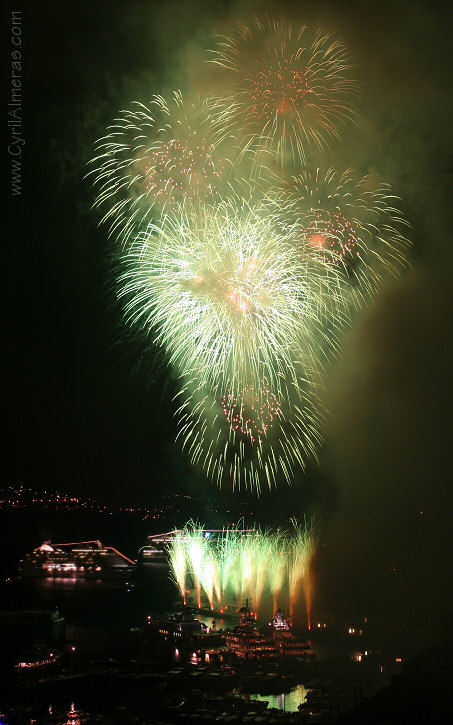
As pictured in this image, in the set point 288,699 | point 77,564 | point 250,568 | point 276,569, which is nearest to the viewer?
point 288,699

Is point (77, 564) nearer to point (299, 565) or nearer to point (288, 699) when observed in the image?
point (299, 565)

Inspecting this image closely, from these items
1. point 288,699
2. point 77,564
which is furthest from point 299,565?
point 77,564

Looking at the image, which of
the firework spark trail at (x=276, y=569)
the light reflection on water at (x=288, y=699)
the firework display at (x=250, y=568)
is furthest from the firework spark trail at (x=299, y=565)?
the light reflection on water at (x=288, y=699)

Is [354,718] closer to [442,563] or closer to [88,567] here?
[442,563]

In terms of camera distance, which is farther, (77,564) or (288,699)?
(77,564)

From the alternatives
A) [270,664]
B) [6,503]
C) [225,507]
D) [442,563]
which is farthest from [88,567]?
[6,503]
